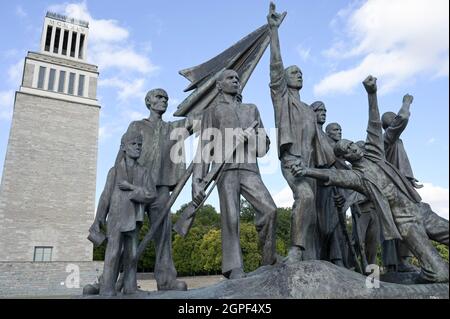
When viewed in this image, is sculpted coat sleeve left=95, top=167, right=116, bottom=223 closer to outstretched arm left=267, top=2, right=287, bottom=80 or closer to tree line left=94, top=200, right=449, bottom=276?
outstretched arm left=267, top=2, right=287, bottom=80

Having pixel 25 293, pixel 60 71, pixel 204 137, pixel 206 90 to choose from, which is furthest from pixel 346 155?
pixel 60 71

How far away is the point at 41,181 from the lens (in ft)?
117

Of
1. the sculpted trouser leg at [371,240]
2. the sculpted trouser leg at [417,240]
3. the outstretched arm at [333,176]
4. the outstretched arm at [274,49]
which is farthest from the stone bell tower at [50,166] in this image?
the sculpted trouser leg at [417,240]

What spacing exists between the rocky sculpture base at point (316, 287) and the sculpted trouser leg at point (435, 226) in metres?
0.65

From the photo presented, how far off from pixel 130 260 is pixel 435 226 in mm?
4069

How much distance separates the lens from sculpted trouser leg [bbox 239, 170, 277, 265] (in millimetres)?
5430

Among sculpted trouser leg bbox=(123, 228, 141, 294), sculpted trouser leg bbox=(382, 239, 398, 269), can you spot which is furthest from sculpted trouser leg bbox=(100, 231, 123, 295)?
sculpted trouser leg bbox=(382, 239, 398, 269)

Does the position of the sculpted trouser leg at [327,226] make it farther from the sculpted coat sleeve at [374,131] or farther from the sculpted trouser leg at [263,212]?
the sculpted coat sleeve at [374,131]

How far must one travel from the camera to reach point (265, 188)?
5.63 meters

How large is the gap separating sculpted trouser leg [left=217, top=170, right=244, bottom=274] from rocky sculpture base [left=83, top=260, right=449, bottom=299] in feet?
3.14

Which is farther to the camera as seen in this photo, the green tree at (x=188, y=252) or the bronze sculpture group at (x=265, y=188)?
the green tree at (x=188, y=252)

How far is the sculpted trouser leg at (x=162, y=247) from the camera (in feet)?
20.4

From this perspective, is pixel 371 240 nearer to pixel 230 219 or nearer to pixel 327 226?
pixel 327 226

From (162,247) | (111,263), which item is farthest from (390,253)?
(111,263)
